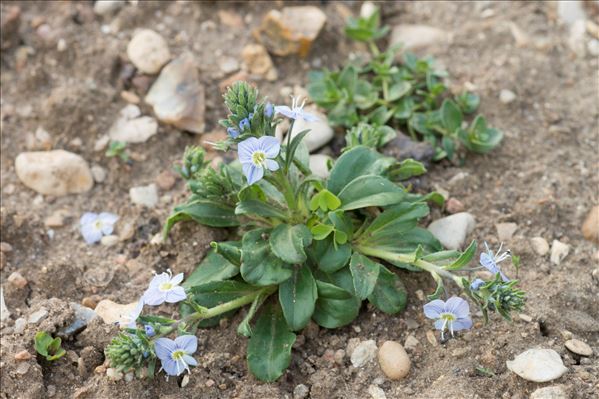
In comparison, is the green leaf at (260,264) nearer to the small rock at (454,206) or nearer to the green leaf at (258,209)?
the green leaf at (258,209)

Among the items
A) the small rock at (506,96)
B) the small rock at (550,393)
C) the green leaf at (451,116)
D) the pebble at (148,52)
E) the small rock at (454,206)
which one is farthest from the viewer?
the pebble at (148,52)

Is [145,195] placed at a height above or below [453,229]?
below

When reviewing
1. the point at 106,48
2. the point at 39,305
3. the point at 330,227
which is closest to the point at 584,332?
the point at 330,227

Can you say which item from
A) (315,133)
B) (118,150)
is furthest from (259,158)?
(118,150)

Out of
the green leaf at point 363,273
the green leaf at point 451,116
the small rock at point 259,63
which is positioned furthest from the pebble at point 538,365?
the small rock at point 259,63

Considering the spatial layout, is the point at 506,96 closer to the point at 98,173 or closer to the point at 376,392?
the point at 376,392
